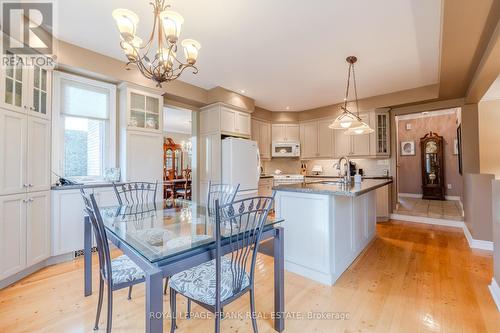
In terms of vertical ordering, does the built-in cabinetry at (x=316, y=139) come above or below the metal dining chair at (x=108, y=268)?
above

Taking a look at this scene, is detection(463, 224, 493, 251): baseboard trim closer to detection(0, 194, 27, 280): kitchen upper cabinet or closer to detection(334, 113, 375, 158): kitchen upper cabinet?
detection(334, 113, 375, 158): kitchen upper cabinet

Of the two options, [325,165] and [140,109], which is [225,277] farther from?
[325,165]

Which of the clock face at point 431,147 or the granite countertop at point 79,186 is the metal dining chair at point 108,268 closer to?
the granite countertop at point 79,186

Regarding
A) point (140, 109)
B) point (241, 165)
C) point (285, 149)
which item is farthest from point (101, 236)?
point (285, 149)

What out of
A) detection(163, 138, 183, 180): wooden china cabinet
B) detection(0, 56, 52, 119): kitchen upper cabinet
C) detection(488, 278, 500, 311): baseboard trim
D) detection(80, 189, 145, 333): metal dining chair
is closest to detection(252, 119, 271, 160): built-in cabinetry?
detection(163, 138, 183, 180): wooden china cabinet

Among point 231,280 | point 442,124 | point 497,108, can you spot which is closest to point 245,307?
point 231,280

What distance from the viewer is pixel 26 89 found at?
2.34 meters

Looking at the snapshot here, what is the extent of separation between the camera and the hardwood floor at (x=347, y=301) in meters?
1.65

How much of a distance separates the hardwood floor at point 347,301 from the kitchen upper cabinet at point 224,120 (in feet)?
8.35

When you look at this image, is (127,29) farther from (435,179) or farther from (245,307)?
(435,179)

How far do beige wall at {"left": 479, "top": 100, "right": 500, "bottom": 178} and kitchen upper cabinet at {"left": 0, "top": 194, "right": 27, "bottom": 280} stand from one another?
639 centimetres

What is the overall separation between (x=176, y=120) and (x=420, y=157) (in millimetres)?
7712

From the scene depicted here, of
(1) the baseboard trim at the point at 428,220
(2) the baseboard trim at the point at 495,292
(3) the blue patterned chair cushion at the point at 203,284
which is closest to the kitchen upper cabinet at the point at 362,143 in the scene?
(1) the baseboard trim at the point at 428,220

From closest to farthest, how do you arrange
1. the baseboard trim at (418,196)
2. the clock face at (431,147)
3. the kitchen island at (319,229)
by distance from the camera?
1. the kitchen island at (319,229)
2. the baseboard trim at (418,196)
3. the clock face at (431,147)
